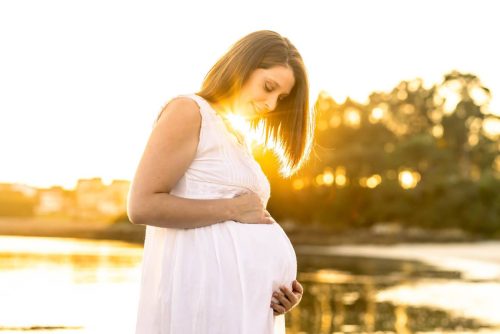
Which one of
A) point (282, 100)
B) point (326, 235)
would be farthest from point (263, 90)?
point (326, 235)

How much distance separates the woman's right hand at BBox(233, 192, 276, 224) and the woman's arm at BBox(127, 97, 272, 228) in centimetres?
6

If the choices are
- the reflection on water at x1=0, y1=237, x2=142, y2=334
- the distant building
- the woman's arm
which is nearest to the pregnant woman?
the woman's arm

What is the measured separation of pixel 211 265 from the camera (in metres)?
2.00

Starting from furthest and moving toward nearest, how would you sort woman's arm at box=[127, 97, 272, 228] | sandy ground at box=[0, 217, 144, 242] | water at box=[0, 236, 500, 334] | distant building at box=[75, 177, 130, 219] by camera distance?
1. distant building at box=[75, 177, 130, 219]
2. sandy ground at box=[0, 217, 144, 242]
3. water at box=[0, 236, 500, 334]
4. woman's arm at box=[127, 97, 272, 228]

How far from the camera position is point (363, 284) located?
16016 mm

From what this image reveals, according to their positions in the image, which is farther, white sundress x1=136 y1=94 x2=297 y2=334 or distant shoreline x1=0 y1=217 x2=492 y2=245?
distant shoreline x1=0 y1=217 x2=492 y2=245

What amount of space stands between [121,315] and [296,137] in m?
7.92

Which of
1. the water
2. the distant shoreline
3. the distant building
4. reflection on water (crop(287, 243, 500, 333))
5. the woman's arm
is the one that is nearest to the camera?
the woman's arm

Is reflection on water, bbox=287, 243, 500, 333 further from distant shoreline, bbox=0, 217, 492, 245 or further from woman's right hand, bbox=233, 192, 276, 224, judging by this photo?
distant shoreline, bbox=0, 217, 492, 245

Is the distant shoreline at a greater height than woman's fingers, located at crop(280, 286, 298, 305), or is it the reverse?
the distant shoreline

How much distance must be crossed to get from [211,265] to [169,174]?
0.22 m

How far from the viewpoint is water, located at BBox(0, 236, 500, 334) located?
32.4ft


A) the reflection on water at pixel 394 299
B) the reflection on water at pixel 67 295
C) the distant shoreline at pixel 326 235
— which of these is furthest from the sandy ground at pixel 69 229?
the reflection on water at pixel 394 299

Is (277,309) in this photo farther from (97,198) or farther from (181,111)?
(97,198)
